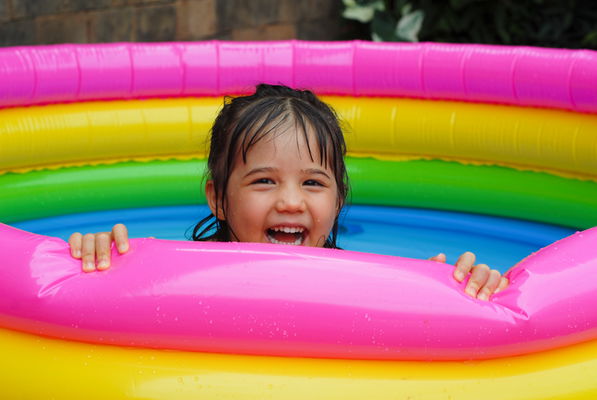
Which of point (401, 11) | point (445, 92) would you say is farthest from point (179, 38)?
point (445, 92)

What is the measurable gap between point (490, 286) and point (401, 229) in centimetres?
172

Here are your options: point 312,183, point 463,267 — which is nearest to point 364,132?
point 312,183

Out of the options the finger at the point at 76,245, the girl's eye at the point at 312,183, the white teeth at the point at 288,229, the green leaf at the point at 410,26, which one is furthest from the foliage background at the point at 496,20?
the finger at the point at 76,245

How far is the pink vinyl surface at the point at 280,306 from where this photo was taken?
5.26 ft

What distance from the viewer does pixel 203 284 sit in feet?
5.26

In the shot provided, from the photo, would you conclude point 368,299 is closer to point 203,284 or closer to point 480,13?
point 203,284

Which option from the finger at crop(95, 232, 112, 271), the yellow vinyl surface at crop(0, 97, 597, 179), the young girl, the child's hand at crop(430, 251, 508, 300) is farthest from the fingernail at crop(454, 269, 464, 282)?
the yellow vinyl surface at crop(0, 97, 597, 179)

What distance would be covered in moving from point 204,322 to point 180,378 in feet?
0.33

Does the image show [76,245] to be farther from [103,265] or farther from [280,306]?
[280,306]

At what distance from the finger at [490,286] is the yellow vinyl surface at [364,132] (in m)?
1.52

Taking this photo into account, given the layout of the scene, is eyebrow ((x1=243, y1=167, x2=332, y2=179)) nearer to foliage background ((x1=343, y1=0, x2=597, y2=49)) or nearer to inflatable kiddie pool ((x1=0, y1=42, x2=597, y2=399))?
inflatable kiddie pool ((x1=0, y1=42, x2=597, y2=399))

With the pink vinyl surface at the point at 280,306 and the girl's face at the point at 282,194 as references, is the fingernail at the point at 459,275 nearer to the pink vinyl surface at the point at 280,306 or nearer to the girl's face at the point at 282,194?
the pink vinyl surface at the point at 280,306

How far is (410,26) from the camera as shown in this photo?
5.57 metres

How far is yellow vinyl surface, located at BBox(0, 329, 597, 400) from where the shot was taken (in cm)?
160
